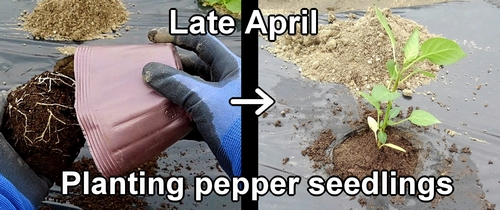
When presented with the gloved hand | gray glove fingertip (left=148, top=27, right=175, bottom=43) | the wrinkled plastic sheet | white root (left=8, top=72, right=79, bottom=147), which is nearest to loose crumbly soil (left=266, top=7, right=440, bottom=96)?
the wrinkled plastic sheet

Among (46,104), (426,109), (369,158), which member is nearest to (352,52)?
(426,109)

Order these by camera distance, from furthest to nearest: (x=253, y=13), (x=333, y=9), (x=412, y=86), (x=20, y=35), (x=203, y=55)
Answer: (x=333, y=9)
(x=20, y=35)
(x=412, y=86)
(x=203, y=55)
(x=253, y=13)

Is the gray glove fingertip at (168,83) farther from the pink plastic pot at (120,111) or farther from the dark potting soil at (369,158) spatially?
the dark potting soil at (369,158)

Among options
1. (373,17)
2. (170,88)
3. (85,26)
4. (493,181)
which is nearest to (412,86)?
(373,17)

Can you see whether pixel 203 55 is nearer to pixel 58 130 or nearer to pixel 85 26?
pixel 58 130

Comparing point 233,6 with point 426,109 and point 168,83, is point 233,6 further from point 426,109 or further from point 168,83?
point 168,83

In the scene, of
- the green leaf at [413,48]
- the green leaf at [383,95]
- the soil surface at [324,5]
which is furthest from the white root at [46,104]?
the soil surface at [324,5]
